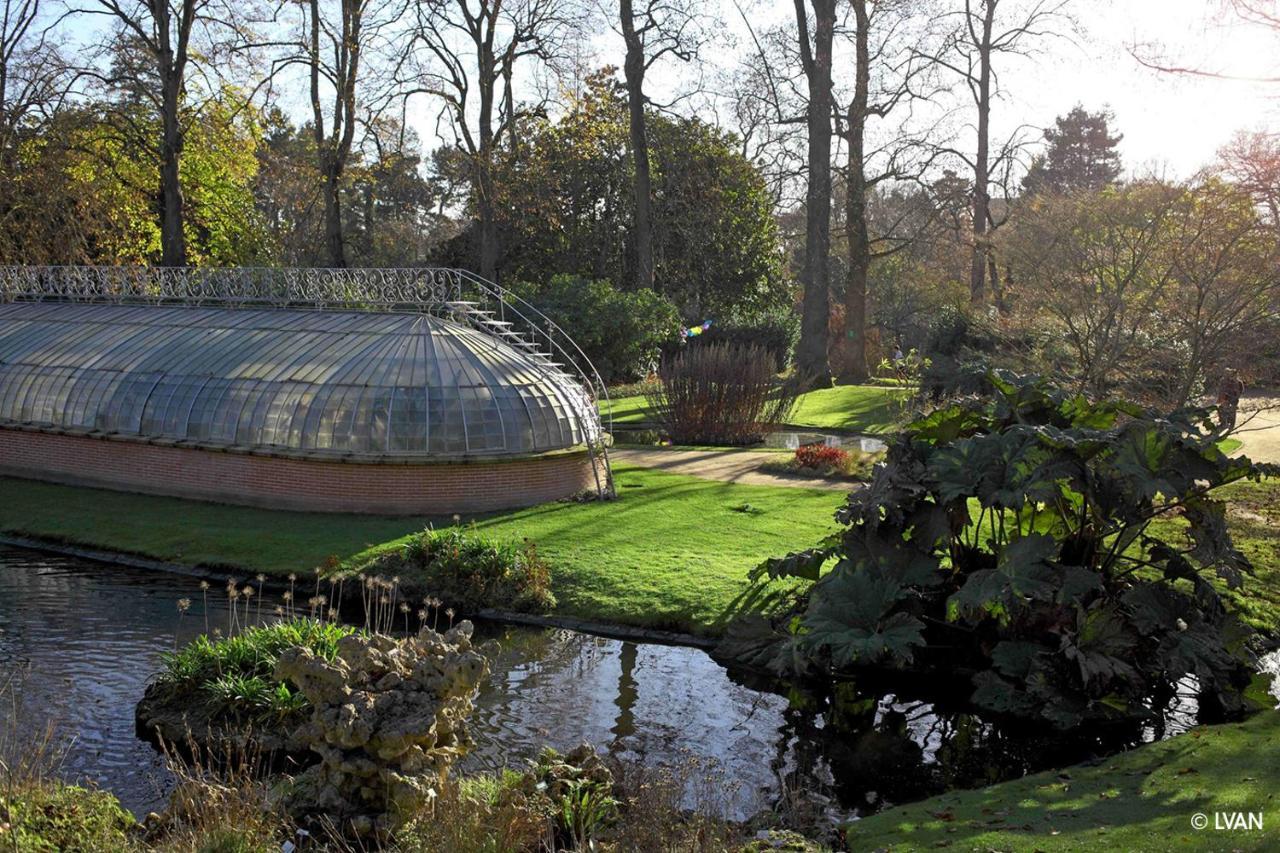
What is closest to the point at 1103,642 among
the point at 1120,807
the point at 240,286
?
the point at 1120,807

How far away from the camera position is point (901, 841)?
7535mm

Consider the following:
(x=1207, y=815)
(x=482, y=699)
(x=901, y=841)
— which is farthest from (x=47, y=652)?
(x=1207, y=815)

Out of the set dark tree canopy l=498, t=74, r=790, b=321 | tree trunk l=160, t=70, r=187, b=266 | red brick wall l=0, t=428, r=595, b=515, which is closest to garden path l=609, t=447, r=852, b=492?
red brick wall l=0, t=428, r=595, b=515

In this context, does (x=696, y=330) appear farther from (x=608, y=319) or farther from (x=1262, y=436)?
(x=1262, y=436)

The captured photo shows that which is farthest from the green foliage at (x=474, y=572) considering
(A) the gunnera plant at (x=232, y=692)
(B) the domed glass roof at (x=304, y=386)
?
(B) the domed glass roof at (x=304, y=386)

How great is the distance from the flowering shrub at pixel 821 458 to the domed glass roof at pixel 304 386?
4.43 metres

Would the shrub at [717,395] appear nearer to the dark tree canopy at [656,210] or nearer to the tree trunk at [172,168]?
the tree trunk at [172,168]

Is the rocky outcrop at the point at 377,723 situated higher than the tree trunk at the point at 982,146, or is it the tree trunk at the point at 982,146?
the tree trunk at the point at 982,146

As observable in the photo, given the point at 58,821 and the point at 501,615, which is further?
the point at 501,615

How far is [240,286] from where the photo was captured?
24562 millimetres

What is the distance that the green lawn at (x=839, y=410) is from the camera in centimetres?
2830

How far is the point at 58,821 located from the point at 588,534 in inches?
396

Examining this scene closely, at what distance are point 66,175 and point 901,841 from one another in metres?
31.8

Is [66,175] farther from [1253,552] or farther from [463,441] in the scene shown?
[1253,552]
